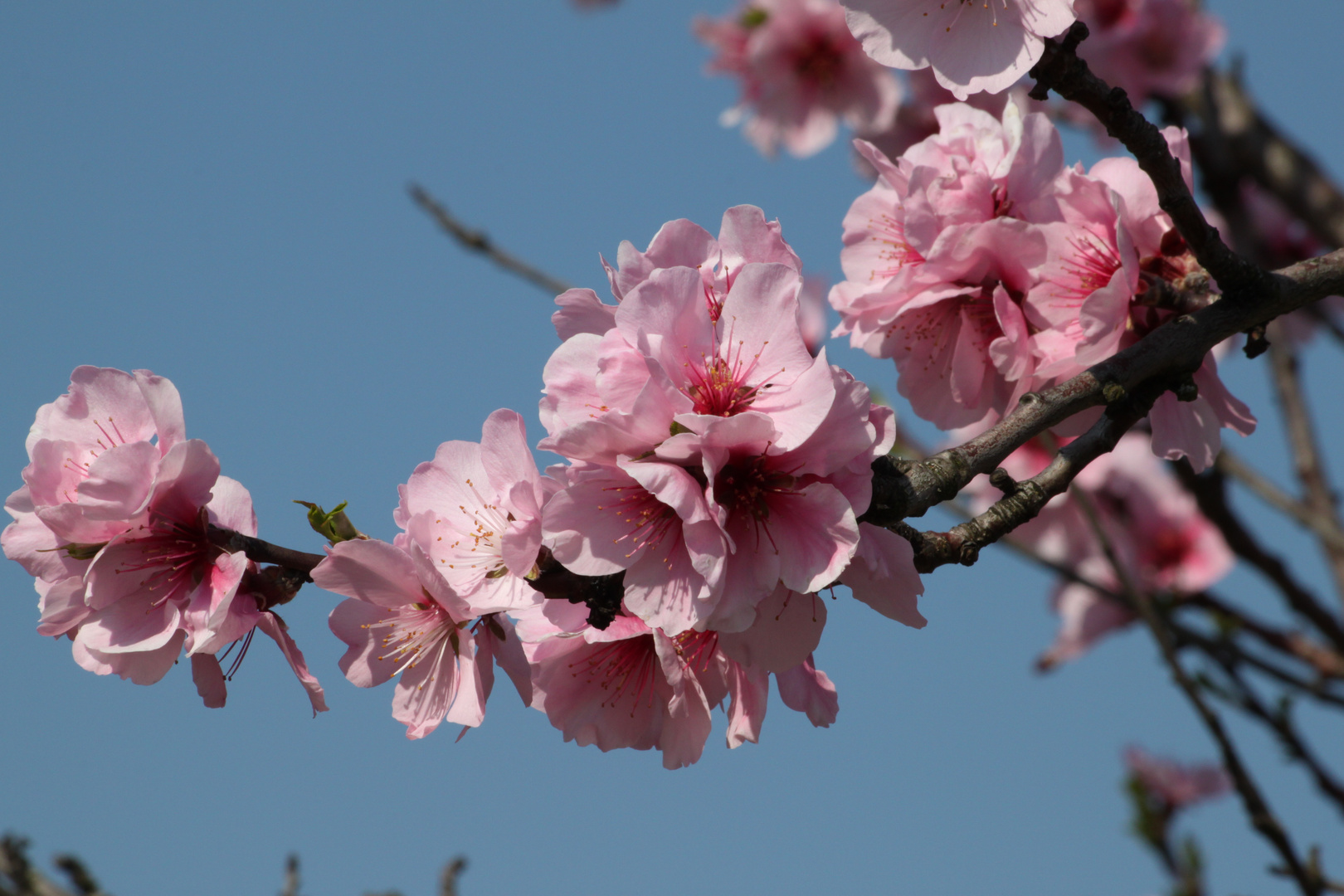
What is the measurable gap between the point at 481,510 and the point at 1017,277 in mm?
1200

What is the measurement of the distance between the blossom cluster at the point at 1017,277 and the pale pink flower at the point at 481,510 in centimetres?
91

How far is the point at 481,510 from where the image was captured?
192 cm

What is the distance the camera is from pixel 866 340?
7.84 ft

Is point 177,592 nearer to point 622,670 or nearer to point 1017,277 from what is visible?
point 622,670

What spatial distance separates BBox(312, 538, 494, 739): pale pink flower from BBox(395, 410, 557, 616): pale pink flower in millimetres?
54

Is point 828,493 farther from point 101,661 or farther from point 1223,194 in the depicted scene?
point 1223,194

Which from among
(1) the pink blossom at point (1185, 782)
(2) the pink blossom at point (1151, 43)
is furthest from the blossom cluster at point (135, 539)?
(1) the pink blossom at point (1185, 782)

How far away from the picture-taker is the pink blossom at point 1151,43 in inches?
208

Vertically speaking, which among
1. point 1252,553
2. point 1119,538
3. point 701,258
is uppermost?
point 1119,538

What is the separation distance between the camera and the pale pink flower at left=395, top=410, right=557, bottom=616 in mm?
1679

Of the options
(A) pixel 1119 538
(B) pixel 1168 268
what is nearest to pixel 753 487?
(B) pixel 1168 268

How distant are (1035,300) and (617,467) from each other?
1060 mm

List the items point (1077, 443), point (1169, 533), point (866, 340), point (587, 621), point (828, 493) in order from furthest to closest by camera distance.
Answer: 1. point (1169, 533)
2. point (866, 340)
3. point (1077, 443)
4. point (587, 621)
5. point (828, 493)

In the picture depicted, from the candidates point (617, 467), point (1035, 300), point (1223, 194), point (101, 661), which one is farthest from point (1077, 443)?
point (1223, 194)
